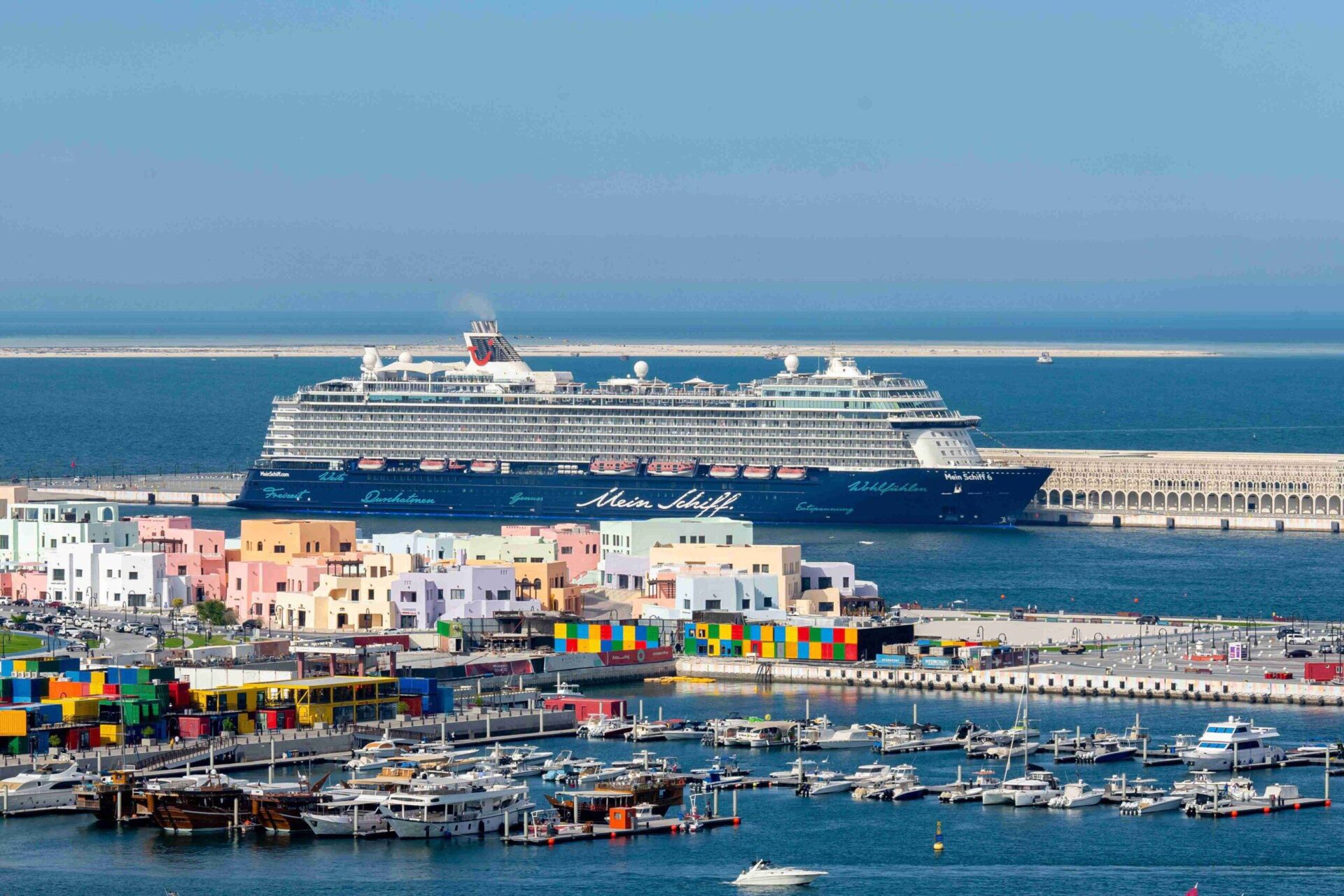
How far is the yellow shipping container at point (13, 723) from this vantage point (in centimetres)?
5378

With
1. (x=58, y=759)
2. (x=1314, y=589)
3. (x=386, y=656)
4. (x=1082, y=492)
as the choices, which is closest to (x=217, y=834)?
(x=58, y=759)

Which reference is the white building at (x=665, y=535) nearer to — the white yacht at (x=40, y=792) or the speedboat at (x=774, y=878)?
the white yacht at (x=40, y=792)

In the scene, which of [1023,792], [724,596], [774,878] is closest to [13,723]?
[774,878]

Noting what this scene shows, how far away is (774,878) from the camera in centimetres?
4403

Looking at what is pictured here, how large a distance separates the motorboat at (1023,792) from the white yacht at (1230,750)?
3393 millimetres

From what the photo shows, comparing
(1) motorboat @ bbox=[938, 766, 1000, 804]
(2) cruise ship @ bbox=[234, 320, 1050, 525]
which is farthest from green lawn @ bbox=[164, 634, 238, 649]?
(2) cruise ship @ bbox=[234, 320, 1050, 525]

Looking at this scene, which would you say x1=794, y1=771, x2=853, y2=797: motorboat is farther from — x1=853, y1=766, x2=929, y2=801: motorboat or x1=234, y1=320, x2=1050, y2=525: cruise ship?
x1=234, y1=320, x2=1050, y2=525: cruise ship

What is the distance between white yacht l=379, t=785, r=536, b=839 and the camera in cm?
4766

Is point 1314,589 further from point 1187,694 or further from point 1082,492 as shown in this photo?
point 1082,492

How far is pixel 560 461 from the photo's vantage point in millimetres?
111312

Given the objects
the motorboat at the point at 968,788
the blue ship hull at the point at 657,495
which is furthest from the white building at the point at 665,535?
the motorboat at the point at 968,788

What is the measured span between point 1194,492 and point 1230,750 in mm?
50919

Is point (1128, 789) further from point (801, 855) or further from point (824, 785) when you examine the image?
point (801, 855)

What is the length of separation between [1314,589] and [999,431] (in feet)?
220
